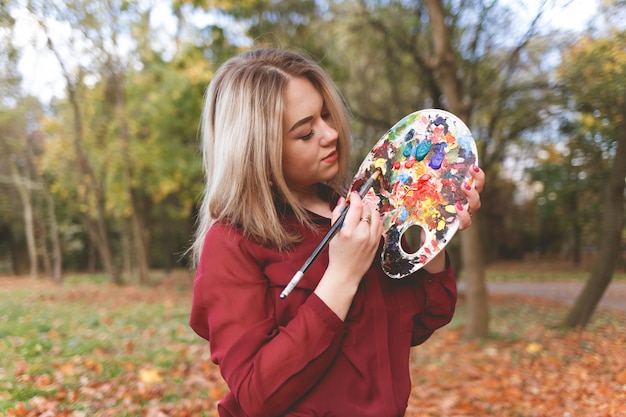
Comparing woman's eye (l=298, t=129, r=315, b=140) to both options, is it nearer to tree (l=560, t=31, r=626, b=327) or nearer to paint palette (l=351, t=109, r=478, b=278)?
paint palette (l=351, t=109, r=478, b=278)

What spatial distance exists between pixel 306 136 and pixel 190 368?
4.47m

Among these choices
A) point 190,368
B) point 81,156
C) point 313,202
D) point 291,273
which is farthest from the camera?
point 81,156

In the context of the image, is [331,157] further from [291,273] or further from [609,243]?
[609,243]

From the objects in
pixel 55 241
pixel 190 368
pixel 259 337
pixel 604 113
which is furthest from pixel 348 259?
pixel 55 241

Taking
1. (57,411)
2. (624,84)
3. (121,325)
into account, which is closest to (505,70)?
(624,84)

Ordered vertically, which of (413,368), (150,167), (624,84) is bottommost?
(413,368)

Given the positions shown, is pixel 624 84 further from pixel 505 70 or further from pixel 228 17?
pixel 228 17

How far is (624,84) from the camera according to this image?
198 inches

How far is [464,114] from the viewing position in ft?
22.6

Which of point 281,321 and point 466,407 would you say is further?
point 466,407

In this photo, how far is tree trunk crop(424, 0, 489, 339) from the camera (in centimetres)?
680

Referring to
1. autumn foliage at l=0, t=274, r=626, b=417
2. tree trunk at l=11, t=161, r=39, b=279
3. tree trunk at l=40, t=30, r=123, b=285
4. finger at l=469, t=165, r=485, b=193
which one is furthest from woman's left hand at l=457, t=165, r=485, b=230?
tree trunk at l=40, t=30, r=123, b=285

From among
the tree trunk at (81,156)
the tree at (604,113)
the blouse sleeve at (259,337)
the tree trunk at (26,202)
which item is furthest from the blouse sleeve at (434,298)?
the tree trunk at (81,156)

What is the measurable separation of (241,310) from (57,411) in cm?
254
